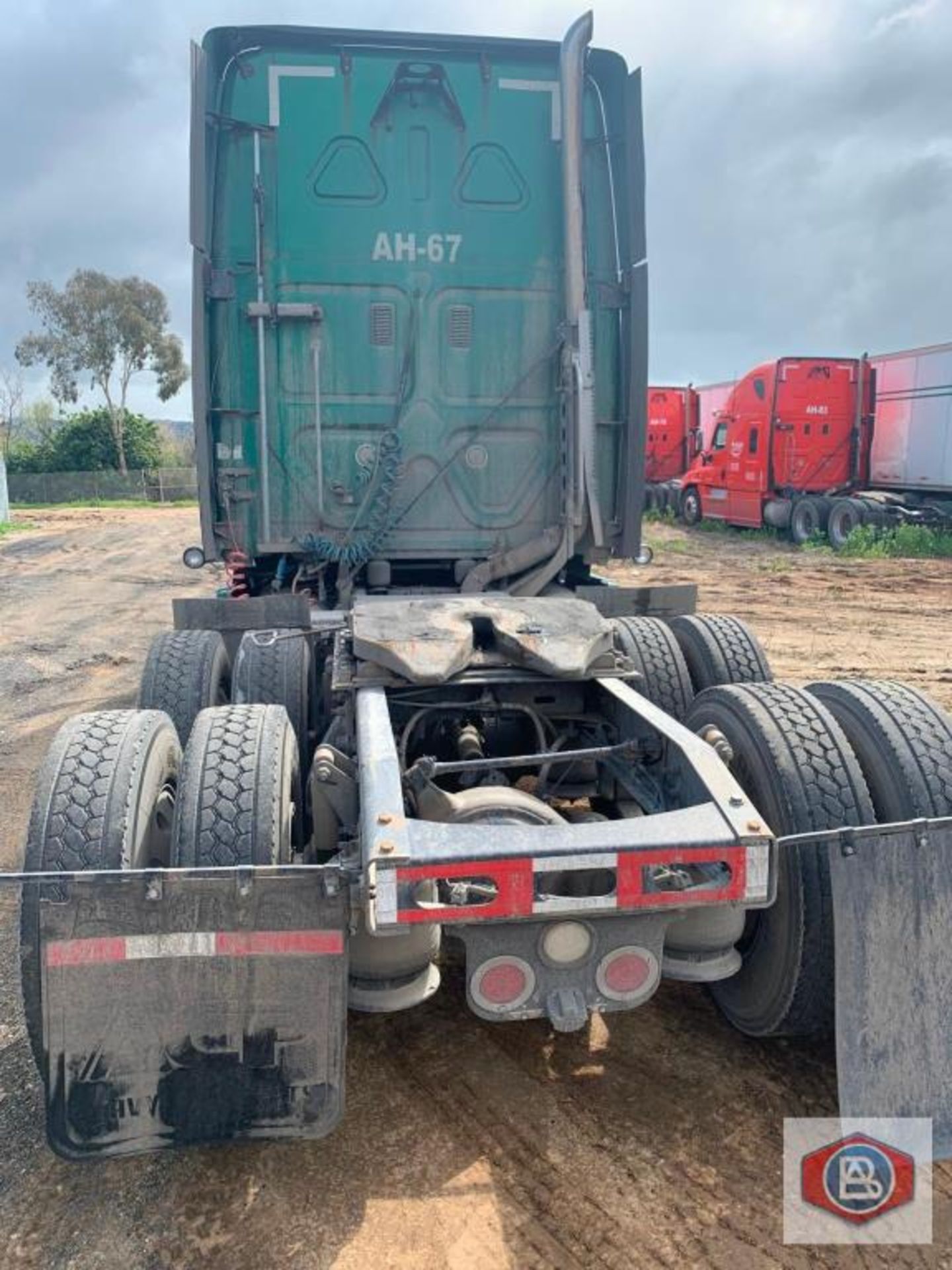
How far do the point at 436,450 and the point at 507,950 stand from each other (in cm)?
387

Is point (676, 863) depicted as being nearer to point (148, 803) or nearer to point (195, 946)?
point (195, 946)

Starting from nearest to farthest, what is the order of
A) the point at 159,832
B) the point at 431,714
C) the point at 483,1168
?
the point at 483,1168 → the point at 159,832 → the point at 431,714

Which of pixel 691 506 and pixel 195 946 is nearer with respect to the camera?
pixel 195 946

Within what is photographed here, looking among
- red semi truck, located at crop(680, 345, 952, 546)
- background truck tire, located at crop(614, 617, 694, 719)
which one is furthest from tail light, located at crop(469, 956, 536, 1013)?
red semi truck, located at crop(680, 345, 952, 546)

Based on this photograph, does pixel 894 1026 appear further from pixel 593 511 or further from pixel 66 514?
A: pixel 66 514

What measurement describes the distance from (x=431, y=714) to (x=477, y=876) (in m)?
1.57

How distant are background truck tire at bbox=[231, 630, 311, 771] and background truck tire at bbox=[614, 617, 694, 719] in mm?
1562

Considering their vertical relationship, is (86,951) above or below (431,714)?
below

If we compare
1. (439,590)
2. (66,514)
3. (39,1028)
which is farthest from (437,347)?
(66,514)

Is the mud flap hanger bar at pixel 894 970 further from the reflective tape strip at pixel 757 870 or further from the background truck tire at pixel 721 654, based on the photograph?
the background truck tire at pixel 721 654

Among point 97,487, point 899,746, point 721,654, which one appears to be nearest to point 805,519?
point 721,654

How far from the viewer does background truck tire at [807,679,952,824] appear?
301 centimetres

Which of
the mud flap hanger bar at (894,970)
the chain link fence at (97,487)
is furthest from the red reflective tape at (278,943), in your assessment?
the chain link fence at (97,487)

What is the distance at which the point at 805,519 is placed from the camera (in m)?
19.7
